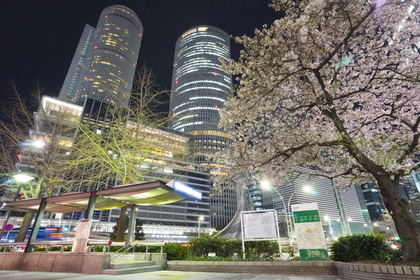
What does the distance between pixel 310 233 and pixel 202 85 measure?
152 m

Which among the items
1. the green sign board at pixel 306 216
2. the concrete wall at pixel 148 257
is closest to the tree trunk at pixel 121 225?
the concrete wall at pixel 148 257

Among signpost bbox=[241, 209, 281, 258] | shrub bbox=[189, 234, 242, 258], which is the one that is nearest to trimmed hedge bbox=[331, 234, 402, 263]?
signpost bbox=[241, 209, 281, 258]

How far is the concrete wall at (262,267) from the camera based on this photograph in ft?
28.5

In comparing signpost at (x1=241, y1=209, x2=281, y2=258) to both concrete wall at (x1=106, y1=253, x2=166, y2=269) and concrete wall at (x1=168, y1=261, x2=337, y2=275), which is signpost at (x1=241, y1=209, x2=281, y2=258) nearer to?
concrete wall at (x1=168, y1=261, x2=337, y2=275)

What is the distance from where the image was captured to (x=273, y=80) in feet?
30.7

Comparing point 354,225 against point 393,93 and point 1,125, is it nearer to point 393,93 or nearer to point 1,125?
point 393,93

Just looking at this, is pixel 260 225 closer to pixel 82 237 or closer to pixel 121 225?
pixel 82 237

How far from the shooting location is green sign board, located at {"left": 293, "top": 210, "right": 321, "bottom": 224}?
9642 millimetres

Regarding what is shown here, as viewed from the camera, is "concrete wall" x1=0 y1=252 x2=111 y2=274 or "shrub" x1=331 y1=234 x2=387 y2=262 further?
"concrete wall" x1=0 y1=252 x2=111 y2=274

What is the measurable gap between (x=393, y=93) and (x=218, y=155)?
9388mm

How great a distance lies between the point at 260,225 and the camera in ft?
36.0

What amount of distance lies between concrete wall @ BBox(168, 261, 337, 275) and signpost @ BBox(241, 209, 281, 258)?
1308 mm

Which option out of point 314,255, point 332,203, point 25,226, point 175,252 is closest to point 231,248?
point 175,252

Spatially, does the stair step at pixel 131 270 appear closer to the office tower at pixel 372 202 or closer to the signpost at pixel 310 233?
the signpost at pixel 310 233
